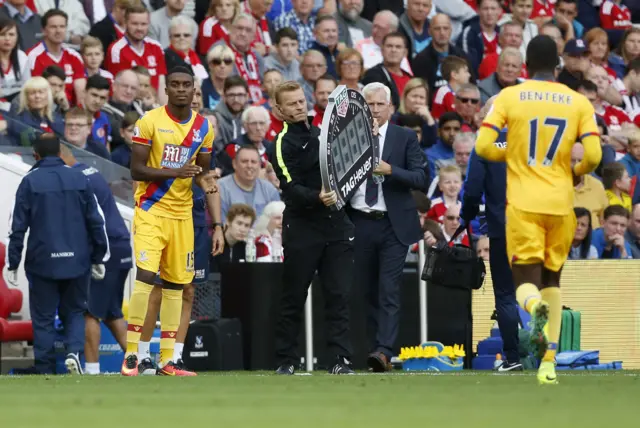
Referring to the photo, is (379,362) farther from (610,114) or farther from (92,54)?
(610,114)

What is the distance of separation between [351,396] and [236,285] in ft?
24.0

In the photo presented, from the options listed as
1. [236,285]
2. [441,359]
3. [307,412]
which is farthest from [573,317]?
[307,412]

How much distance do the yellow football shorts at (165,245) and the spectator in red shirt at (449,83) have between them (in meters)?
8.78

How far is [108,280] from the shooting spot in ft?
53.4

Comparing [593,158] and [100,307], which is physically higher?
[593,158]

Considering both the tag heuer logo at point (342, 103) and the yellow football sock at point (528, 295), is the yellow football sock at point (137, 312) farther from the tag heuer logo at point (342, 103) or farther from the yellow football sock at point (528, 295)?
the yellow football sock at point (528, 295)

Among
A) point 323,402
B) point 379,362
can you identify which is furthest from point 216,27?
point 323,402

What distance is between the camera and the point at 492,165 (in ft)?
46.2

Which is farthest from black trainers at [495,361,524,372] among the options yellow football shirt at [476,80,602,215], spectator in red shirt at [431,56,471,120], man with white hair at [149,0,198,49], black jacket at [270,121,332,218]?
man with white hair at [149,0,198,49]

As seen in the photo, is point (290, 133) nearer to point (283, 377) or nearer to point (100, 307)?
point (283, 377)

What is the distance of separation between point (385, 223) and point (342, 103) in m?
1.55

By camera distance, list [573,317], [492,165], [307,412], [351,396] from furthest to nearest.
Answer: [573,317], [492,165], [351,396], [307,412]

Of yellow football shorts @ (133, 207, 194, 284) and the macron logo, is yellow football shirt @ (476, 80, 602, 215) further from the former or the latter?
the macron logo

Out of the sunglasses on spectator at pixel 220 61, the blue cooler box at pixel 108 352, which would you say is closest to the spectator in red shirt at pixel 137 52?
the sunglasses on spectator at pixel 220 61
